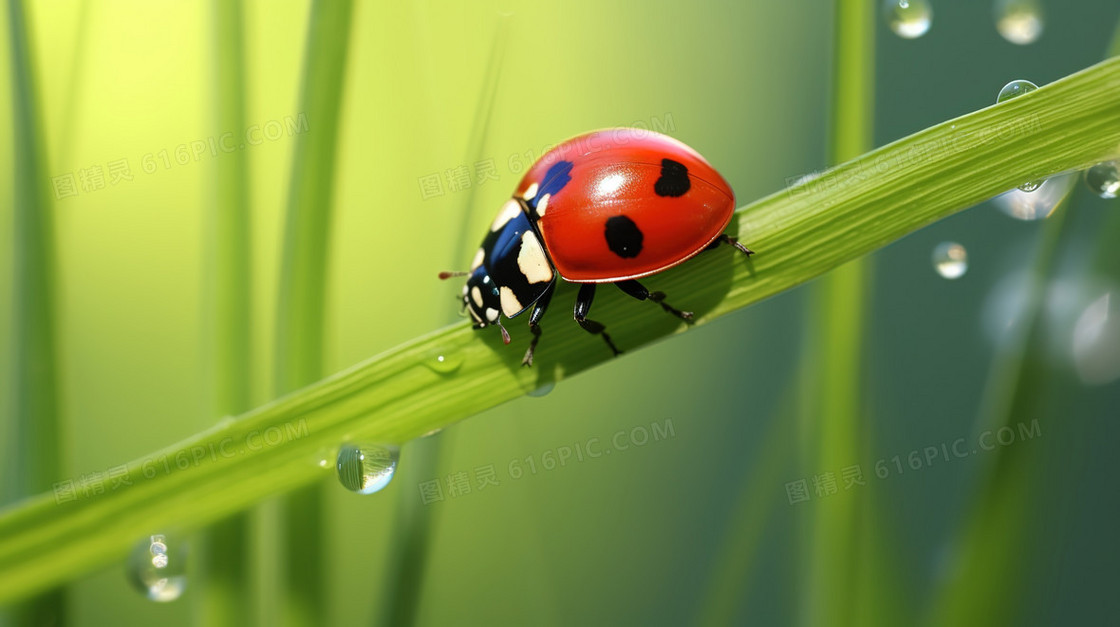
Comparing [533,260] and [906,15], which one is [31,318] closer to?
[533,260]

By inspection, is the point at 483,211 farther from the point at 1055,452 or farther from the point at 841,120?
the point at 1055,452

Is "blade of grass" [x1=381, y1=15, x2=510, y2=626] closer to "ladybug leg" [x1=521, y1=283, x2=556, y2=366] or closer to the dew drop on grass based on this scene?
"ladybug leg" [x1=521, y1=283, x2=556, y2=366]

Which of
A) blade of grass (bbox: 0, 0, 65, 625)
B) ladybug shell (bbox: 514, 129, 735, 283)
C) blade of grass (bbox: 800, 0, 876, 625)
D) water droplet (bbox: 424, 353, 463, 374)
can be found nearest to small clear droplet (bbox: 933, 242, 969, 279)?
blade of grass (bbox: 800, 0, 876, 625)

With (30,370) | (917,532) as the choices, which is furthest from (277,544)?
(917,532)

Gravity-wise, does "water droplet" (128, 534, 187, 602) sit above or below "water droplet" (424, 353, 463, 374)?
below

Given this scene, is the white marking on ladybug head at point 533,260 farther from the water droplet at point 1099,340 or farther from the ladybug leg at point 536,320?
the water droplet at point 1099,340

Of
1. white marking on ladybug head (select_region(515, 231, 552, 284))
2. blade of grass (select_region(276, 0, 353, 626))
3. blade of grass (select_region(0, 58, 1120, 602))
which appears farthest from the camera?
white marking on ladybug head (select_region(515, 231, 552, 284))

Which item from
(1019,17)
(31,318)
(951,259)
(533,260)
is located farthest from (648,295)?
(31,318)
